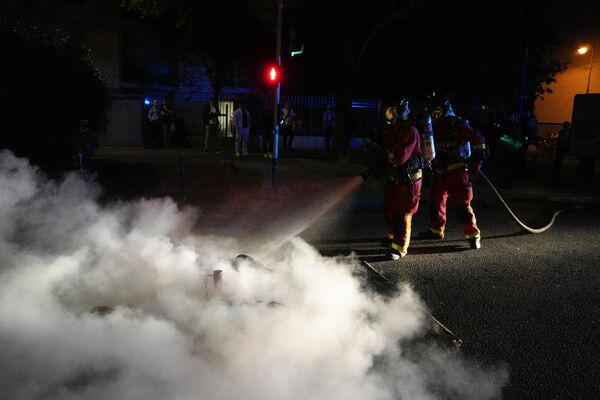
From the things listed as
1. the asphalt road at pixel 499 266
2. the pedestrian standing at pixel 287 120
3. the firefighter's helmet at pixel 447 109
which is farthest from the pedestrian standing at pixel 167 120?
the firefighter's helmet at pixel 447 109

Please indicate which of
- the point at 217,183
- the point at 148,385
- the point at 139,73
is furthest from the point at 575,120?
Result: the point at 139,73

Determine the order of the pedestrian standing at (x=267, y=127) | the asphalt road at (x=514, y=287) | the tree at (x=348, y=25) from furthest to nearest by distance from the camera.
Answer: the pedestrian standing at (x=267, y=127) < the tree at (x=348, y=25) < the asphalt road at (x=514, y=287)

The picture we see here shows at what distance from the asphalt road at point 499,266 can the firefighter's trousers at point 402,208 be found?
246mm

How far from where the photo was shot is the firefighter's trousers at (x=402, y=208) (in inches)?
237

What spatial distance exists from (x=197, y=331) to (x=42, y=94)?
8.84 metres

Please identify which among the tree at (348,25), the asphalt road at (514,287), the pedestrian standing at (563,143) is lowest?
the asphalt road at (514,287)

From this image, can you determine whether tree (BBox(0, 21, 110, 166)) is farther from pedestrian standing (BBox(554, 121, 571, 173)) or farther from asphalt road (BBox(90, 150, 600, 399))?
pedestrian standing (BBox(554, 121, 571, 173))

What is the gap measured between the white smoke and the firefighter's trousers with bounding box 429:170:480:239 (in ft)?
6.49

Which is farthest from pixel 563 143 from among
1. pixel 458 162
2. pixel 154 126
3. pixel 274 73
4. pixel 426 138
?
pixel 154 126

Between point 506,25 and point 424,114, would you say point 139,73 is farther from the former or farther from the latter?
point 424,114

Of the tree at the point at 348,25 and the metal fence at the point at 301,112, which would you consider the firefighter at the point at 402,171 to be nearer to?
the tree at the point at 348,25

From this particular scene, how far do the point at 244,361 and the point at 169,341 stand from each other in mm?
511

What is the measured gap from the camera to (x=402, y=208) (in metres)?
6.04

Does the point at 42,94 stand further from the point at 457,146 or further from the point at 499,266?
the point at 499,266
